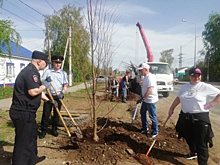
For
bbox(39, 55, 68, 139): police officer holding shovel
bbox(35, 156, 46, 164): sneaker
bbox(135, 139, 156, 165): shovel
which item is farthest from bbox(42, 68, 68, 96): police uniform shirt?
bbox(135, 139, 156, 165): shovel

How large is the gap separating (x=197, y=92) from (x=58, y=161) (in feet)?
8.29

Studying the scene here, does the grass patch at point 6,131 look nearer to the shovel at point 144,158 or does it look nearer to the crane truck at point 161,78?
the shovel at point 144,158

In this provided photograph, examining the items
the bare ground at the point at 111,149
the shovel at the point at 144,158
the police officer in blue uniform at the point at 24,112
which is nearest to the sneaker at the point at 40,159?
the bare ground at the point at 111,149

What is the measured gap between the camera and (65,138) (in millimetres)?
4129

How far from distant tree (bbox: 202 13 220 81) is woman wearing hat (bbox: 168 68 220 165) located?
38308mm

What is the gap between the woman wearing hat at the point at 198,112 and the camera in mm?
2840

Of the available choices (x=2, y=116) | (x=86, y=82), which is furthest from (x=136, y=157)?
(x=2, y=116)

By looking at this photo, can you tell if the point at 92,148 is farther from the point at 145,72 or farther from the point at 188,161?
the point at 145,72

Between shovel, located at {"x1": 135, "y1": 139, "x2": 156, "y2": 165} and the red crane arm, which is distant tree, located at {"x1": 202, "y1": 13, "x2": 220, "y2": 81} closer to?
the red crane arm

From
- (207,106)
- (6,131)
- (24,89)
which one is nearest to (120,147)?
(207,106)

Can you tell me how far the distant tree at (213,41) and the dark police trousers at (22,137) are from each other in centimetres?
4001

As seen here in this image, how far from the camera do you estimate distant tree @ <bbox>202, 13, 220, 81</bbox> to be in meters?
35.7

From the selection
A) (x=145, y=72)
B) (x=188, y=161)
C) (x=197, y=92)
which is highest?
(x=145, y=72)

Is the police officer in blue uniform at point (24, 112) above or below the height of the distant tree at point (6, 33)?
below
